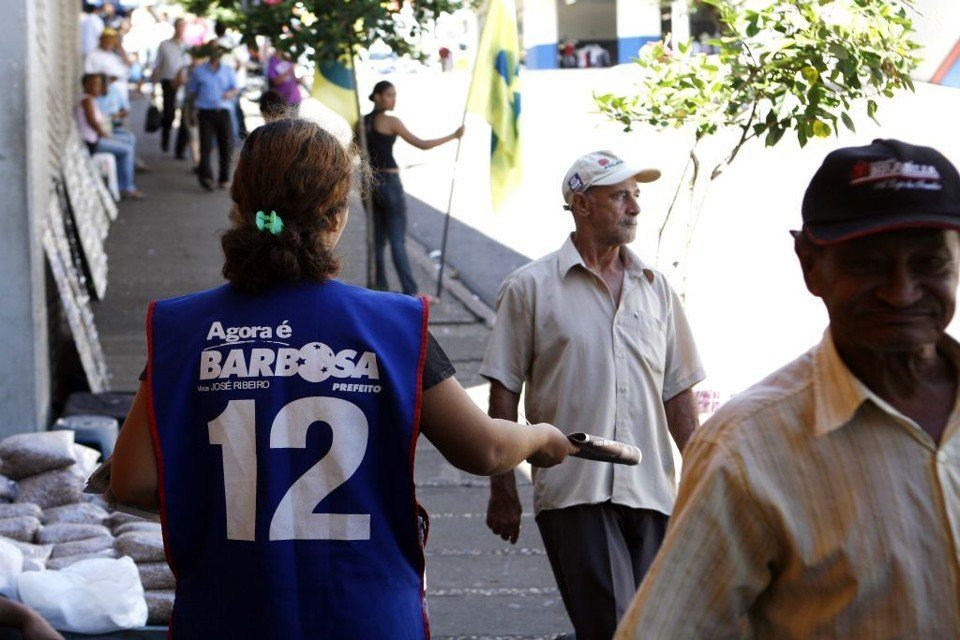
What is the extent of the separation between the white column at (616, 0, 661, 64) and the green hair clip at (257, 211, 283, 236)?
36.0 m

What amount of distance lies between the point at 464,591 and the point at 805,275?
4808 millimetres

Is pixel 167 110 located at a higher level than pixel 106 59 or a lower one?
lower

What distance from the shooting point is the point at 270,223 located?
2969 millimetres

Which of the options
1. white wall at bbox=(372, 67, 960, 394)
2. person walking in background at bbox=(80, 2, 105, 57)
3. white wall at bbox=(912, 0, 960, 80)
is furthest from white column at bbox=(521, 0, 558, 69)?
white wall at bbox=(912, 0, 960, 80)

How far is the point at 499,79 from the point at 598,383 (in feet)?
20.6

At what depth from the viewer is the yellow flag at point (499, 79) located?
1073 cm

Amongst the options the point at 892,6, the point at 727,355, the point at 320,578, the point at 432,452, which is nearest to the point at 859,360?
the point at 320,578

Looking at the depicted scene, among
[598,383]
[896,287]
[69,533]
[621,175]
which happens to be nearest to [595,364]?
[598,383]

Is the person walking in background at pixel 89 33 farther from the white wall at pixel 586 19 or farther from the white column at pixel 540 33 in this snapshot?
the white wall at pixel 586 19

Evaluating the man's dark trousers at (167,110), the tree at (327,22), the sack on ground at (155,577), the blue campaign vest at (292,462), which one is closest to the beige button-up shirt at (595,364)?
the sack on ground at (155,577)

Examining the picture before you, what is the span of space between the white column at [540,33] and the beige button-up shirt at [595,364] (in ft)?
A: 141

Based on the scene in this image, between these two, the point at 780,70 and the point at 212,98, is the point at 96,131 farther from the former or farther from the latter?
the point at 780,70

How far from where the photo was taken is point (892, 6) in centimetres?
632

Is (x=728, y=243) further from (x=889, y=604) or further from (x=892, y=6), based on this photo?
(x=889, y=604)
